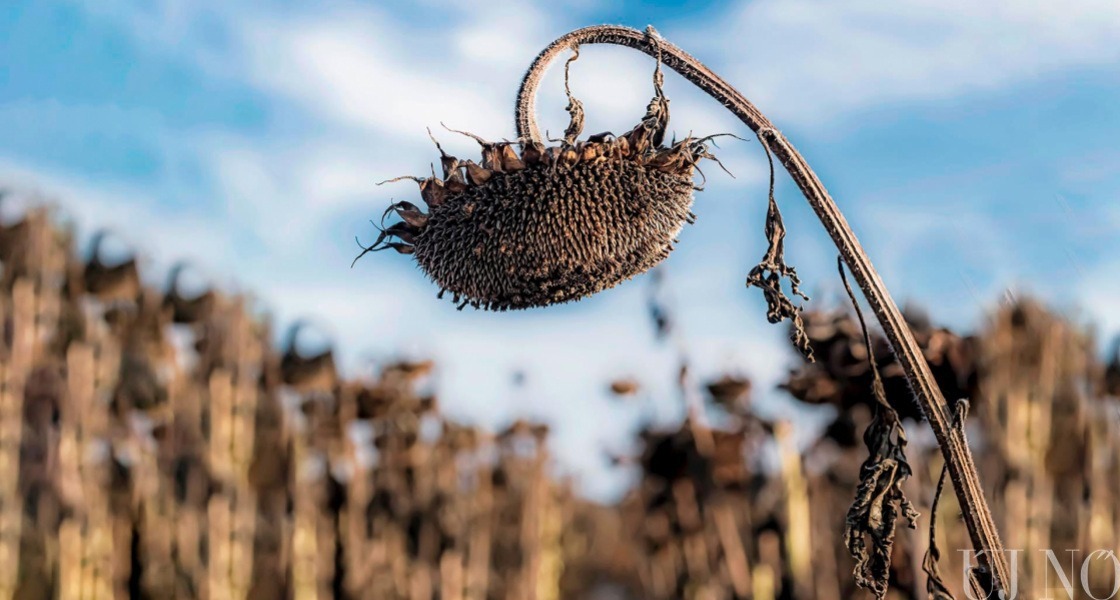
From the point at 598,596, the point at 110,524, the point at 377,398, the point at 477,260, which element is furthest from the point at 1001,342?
the point at 598,596

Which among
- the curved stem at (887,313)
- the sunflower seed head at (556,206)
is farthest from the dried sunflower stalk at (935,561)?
the sunflower seed head at (556,206)

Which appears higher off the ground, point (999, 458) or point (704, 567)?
point (999, 458)

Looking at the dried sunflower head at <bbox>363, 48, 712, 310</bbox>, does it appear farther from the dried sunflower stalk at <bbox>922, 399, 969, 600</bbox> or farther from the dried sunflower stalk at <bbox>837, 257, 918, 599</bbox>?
the dried sunflower stalk at <bbox>922, 399, 969, 600</bbox>

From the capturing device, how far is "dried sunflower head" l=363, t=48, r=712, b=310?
1.86m

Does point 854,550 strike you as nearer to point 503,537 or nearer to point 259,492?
point 259,492

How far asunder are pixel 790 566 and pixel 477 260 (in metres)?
3.91

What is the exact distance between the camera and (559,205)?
6.11ft

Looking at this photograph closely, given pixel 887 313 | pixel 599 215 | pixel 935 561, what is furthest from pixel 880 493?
pixel 599 215

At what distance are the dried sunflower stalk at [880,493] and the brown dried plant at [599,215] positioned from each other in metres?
0.08

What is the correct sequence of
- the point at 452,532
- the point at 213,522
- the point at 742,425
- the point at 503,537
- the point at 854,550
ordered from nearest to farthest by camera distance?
the point at 854,550 < the point at 742,425 < the point at 213,522 < the point at 452,532 < the point at 503,537

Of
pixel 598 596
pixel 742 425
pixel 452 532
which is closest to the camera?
pixel 742 425

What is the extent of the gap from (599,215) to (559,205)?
0.07 m

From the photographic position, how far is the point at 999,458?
5.01 meters

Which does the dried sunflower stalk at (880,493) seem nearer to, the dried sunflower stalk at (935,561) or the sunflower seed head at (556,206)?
the dried sunflower stalk at (935,561)
